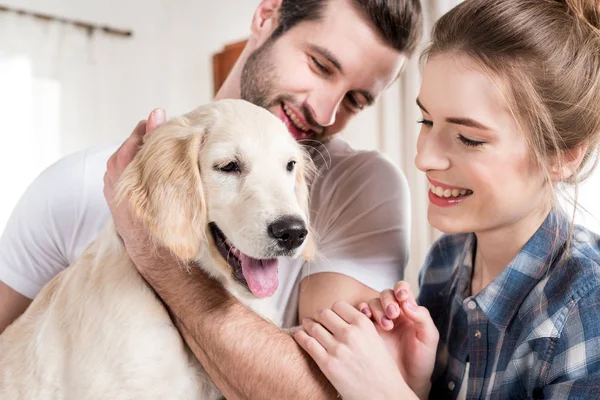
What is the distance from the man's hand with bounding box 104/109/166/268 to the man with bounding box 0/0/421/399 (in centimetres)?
17

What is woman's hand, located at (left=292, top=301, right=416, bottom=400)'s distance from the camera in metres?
1.13

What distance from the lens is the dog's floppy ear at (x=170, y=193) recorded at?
1127mm

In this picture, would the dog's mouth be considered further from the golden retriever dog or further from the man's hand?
the man's hand

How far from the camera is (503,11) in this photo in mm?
1230

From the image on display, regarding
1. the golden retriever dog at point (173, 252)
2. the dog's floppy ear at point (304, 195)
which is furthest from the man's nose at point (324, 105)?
the golden retriever dog at point (173, 252)

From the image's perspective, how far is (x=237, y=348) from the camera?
3.92 feet

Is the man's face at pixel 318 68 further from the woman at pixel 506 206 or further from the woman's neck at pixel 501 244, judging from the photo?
the woman's neck at pixel 501 244

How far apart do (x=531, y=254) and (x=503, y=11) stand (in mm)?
504

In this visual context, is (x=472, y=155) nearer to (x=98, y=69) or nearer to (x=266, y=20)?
(x=266, y=20)

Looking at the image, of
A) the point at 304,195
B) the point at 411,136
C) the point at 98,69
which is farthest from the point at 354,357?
the point at 98,69

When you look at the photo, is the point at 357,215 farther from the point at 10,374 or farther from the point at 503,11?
the point at 10,374

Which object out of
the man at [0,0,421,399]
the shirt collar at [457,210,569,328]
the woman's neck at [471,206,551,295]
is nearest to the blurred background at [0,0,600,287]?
the man at [0,0,421,399]

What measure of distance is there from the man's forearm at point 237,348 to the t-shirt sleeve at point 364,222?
0.29 metres

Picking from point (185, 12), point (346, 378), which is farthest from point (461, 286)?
point (185, 12)
